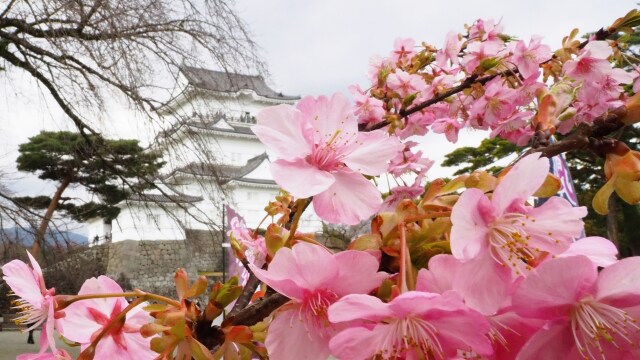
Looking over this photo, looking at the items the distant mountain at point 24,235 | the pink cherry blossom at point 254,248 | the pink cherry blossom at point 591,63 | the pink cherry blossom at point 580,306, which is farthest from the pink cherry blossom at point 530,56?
the distant mountain at point 24,235

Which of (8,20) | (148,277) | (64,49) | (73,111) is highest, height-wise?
(8,20)

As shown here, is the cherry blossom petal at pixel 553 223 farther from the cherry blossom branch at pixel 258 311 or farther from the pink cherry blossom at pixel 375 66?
the pink cherry blossom at pixel 375 66

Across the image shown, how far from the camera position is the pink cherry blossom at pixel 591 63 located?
37.9 inches

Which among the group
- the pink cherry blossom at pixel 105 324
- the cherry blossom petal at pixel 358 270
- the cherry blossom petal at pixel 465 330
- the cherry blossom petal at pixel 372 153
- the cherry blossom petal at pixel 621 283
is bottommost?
the pink cherry blossom at pixel 105 324

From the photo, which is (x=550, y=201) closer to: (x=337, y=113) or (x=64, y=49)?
(x=337, y=113)

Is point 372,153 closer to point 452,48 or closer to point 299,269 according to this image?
point 299,269

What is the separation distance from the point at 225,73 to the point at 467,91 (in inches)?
122

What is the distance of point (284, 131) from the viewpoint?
34cm

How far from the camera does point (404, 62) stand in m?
1.43

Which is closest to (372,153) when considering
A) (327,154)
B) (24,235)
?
(327,154)

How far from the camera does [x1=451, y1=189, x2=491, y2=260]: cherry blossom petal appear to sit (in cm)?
26

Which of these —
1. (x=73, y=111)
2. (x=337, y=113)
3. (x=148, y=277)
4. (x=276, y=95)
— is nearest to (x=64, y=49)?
(x=73, y=111)

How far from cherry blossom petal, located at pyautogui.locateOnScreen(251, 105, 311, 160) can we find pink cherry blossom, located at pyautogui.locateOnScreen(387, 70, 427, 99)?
0.96 metres

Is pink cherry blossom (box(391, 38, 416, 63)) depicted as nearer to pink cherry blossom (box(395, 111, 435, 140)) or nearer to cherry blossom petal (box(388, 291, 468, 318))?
pink cherry blossom (box(395, 111, 435, 140))
